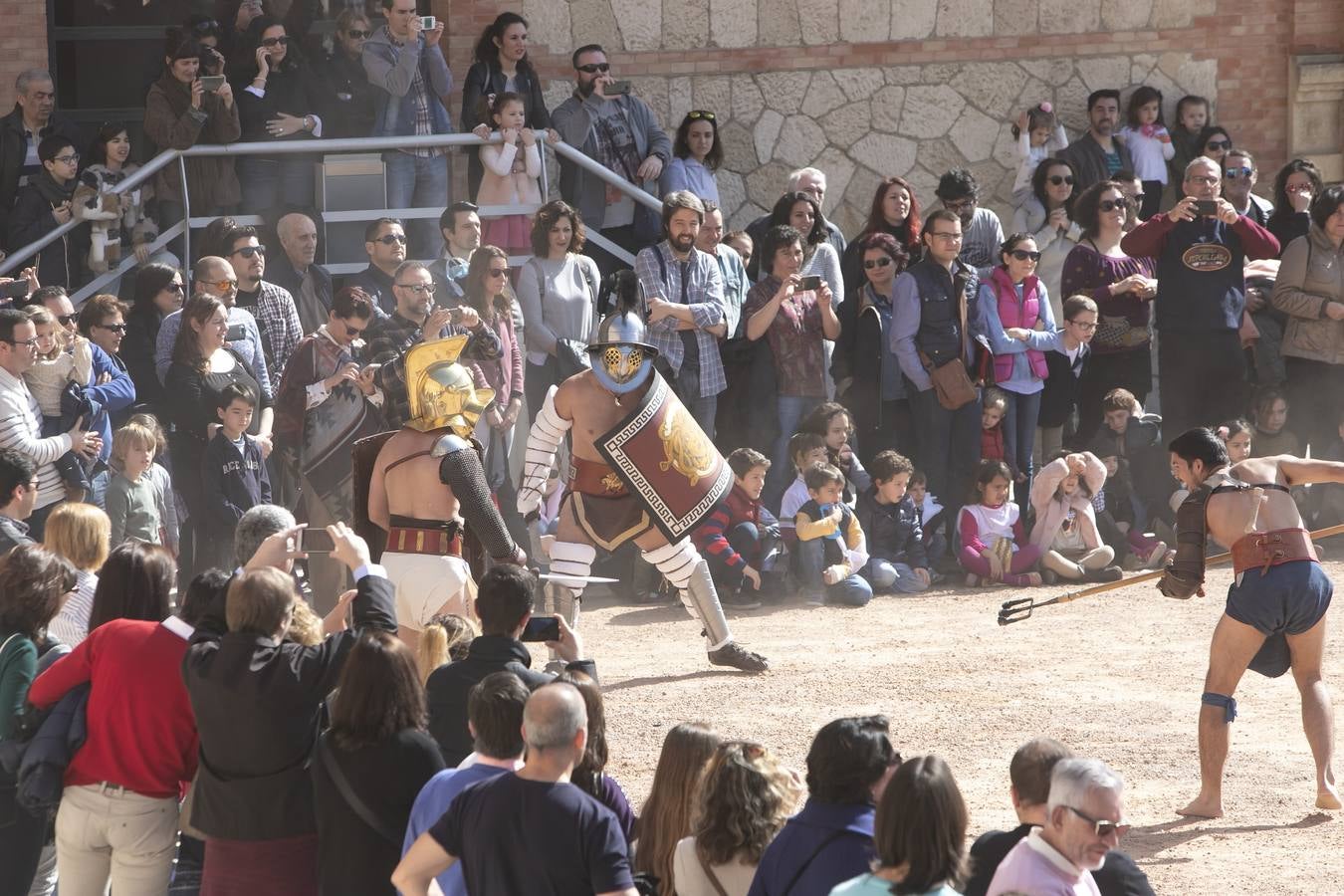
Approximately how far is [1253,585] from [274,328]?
214 inches

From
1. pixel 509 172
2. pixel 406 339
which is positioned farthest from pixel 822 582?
pixel 509 172

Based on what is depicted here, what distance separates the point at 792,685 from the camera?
8422mm

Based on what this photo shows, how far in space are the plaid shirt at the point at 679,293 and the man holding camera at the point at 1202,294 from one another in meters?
2.59

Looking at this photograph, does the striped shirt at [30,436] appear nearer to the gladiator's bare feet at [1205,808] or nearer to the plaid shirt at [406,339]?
the plaid shirt at [406,339]

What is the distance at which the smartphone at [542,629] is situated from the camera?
547 centimetres

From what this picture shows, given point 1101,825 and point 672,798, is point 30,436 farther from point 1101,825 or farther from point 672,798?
point 1101,825

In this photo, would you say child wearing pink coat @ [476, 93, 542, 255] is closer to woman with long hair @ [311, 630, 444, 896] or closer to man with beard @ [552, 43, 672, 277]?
man with beard @ [552, 43, 672, 277]

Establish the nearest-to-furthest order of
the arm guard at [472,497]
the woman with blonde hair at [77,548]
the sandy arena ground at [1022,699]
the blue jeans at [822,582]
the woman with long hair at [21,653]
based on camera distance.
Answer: the woman with long hair at [21,653] < the woman with blonde hair at [77,548] < the sandy arena ground at [1022,699] < the arm guard at [472,497] < the blue jeans at [822,582]

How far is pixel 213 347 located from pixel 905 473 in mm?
3815

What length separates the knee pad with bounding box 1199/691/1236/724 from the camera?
22.0 feet

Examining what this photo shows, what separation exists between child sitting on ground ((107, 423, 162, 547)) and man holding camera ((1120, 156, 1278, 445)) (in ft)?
19.1

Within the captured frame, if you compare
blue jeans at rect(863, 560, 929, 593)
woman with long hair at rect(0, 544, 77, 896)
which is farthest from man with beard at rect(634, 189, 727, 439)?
woman with long hair at rect(0, 544, 77, 896)

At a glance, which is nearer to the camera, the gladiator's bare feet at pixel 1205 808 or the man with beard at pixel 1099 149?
the gladiator's bare feet at pixel 1205 808

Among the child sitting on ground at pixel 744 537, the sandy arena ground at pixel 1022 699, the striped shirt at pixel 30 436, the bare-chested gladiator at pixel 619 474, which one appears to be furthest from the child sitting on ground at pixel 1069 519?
the striped shirt at pixel 30 436
